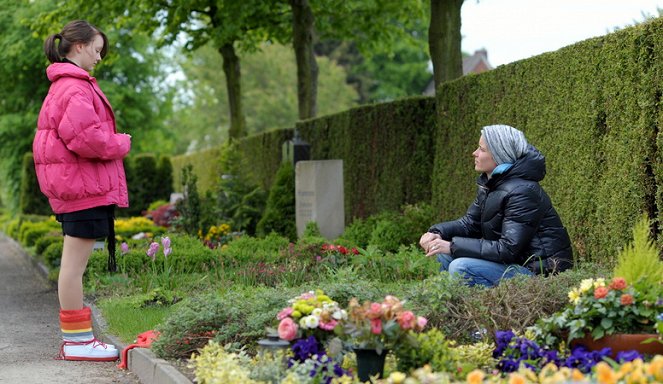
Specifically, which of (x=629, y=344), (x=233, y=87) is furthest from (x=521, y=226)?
(x=233, y=87)

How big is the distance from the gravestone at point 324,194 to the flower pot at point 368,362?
1013 centimetres

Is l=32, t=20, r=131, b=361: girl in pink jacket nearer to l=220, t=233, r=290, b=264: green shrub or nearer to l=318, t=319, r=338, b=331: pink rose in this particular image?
l=318, t=319, r=338, b=331: pink rose

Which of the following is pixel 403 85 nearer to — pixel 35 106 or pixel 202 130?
pixel 202 130

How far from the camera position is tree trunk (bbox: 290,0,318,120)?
2134 cm

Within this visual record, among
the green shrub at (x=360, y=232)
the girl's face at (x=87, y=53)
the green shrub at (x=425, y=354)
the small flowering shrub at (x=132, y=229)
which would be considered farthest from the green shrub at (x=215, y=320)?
the small flowering shrub at (x=132, y=229)

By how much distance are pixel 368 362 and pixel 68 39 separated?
11.4 ft

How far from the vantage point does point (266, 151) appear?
2309 cm

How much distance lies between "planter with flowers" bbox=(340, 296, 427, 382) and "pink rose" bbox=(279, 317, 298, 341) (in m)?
0.28

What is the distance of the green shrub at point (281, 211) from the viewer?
16.5 meters

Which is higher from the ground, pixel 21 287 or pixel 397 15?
pixel 397 15

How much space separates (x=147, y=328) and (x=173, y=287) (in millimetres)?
2140

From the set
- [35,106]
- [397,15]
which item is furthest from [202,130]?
[397,15]

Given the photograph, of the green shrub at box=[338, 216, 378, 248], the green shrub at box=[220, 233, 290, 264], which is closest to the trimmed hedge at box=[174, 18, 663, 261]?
the green shrub at box=[338, 216, 378, 248]

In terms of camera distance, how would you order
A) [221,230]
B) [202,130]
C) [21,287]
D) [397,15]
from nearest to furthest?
[21,287]
[221,230]
[397,15]
[202,130]
